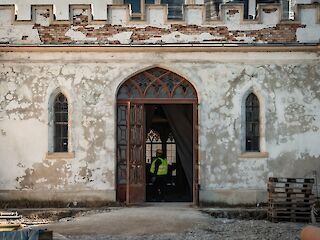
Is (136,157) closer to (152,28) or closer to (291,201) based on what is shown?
(152,28)

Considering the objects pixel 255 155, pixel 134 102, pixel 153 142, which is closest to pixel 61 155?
pixel 134 102

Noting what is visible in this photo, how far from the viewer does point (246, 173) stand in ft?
53.5

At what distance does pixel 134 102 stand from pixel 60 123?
2254mm

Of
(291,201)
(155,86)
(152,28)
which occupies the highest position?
(152,28)

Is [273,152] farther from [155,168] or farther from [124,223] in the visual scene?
[124,223]

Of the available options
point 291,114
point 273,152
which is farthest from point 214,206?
point 291,114

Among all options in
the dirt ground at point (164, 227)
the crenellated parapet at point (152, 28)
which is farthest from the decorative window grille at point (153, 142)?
the dirt ground at point (164, 227)

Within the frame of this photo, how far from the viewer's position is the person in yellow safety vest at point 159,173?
18.3 meters

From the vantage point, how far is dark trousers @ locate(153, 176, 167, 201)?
1852 centimetres

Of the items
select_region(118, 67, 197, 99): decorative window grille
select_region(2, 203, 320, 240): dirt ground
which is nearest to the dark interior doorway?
select_region(118, 67, 197, 99): decorative window grille

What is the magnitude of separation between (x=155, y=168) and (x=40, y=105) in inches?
170

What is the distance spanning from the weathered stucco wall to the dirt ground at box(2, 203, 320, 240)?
1.04 m

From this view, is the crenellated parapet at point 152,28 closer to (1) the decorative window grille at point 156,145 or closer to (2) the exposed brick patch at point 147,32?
(2) the exposed brick patch at point 147,32

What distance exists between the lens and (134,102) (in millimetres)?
16625
